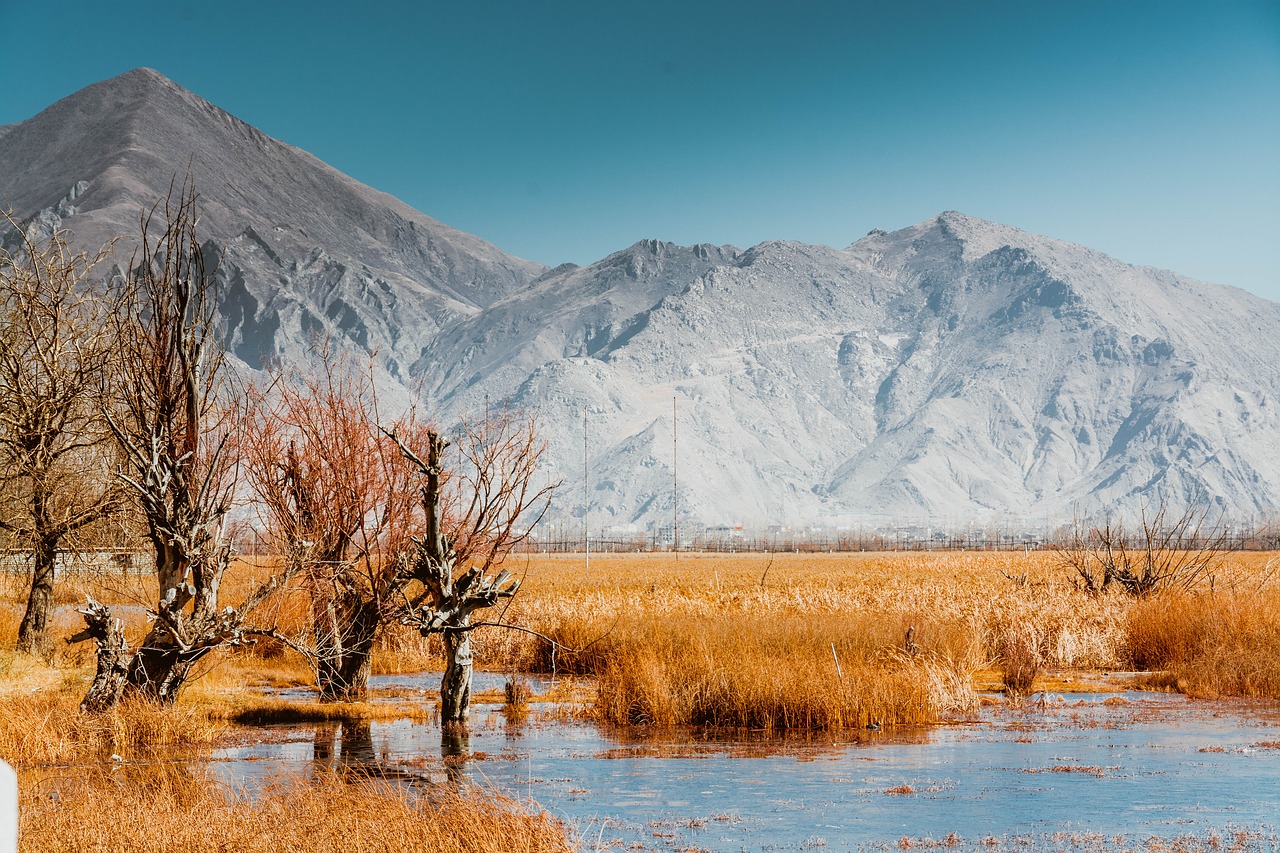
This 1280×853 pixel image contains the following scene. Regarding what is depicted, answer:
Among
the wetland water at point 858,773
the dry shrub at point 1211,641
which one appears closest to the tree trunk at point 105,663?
the wetland water at point 858,773

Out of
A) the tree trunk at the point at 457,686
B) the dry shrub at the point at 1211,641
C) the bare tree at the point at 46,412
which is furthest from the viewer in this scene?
the dry shrub at the point at 1211,641

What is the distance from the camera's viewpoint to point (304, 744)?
19547 millimetres

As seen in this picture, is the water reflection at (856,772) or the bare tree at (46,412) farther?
the bare tree at (46,412)

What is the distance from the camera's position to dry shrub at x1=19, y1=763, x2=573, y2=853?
1133cm

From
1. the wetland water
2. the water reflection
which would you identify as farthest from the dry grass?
the wetland water

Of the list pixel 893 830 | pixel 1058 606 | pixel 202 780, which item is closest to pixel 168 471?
pixel 202 780

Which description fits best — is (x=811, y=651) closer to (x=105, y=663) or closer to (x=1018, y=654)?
(x=1018, y=654)

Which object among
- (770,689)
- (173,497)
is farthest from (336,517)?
(770,689)

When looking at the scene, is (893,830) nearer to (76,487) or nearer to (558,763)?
(558,763)

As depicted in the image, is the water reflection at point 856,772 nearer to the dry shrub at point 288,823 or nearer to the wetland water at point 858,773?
the wetland water at point 858,773

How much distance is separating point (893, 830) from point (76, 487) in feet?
68.7

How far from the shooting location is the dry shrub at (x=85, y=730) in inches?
696

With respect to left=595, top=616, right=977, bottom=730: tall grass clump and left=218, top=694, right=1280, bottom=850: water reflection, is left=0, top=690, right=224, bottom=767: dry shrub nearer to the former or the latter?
left=218, top=694, right=1280, bottom=850: water reflection

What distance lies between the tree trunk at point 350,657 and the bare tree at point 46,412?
19.5 ft
